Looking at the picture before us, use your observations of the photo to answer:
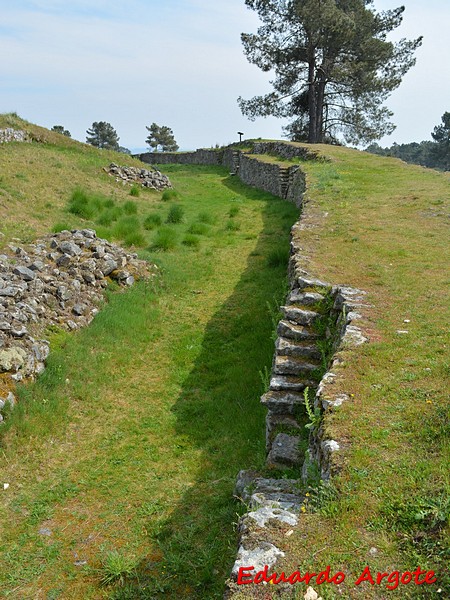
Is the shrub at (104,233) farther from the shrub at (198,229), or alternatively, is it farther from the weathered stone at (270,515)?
the weathered stone at (270,515)

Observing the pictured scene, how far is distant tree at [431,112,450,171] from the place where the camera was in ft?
206

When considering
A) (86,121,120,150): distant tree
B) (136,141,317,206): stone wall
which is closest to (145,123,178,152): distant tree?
(86,121,120,150): distant tree

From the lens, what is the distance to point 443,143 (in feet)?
212

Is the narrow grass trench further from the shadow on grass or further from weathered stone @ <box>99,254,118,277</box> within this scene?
weathered stone @ <box>99,254,118,277</box>

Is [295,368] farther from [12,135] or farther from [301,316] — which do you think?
[12,135]

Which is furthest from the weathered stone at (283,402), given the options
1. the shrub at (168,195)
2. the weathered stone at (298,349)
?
the shrub at (168,195)

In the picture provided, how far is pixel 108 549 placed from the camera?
459 centimetres

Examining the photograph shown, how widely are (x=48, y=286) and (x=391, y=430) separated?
6791 mm

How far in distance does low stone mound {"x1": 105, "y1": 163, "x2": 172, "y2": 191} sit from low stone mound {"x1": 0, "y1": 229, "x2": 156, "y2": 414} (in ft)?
32.8

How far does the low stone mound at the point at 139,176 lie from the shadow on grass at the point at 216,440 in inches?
452

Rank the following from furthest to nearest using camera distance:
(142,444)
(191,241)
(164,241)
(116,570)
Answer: (191,241)
(164,241)
(142,444)
(116,570)

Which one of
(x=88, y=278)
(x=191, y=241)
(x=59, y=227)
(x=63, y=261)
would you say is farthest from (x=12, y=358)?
(x=191, y=241)

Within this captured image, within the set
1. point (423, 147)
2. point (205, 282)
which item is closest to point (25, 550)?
point (205, 282)

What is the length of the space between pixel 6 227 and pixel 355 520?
35.3 ft
